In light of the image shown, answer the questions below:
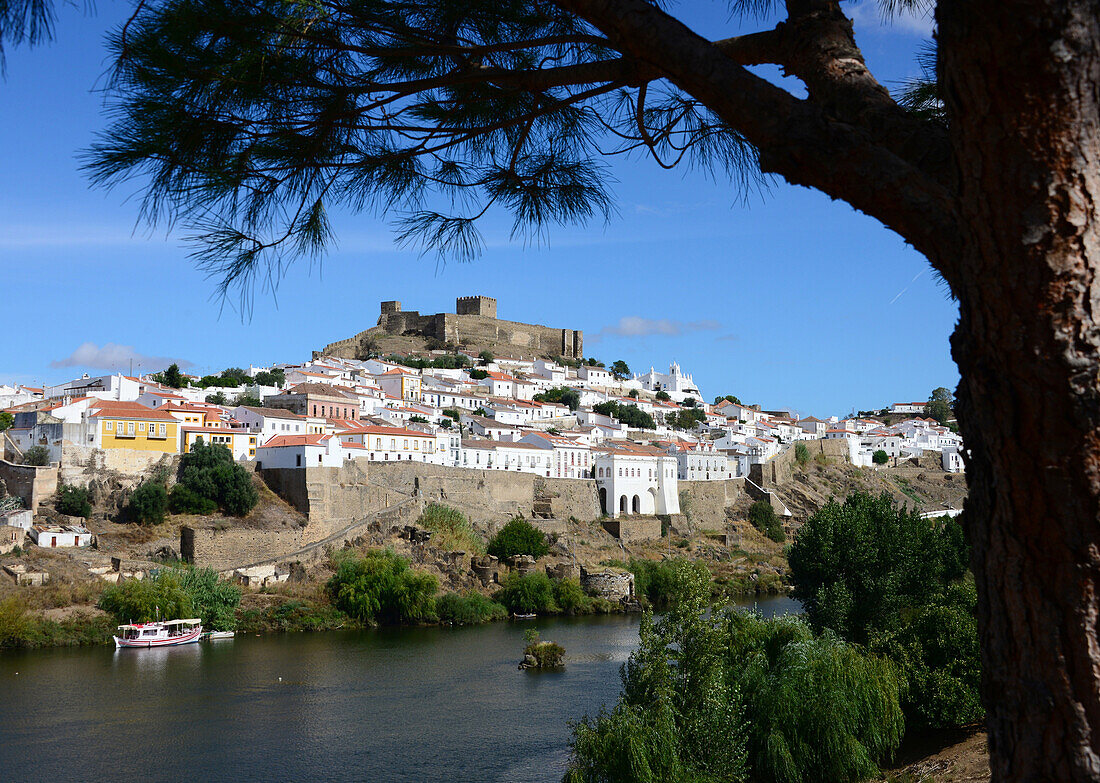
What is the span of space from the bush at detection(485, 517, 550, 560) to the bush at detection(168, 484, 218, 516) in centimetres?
887

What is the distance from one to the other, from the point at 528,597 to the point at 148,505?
10.8m

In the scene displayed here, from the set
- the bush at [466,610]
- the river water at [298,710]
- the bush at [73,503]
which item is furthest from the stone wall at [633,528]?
the bush at [73,503]

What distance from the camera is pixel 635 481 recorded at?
40.3m

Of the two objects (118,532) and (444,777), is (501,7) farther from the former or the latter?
(118,532)

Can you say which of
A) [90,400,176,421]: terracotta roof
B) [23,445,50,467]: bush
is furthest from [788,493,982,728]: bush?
[23,445,50,467]: bush

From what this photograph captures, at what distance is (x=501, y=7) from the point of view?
3691mm

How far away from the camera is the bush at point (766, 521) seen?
140ft

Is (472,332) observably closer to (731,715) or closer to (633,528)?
(633,528)

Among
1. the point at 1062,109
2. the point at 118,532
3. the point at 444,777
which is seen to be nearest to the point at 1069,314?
the point at 1062,109

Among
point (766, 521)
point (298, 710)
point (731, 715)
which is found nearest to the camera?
point (731, 715)

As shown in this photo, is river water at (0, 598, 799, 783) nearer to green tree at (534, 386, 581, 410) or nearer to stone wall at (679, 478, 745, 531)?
stone wall at (679, 478, 745, 531)

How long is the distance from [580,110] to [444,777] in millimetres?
10387

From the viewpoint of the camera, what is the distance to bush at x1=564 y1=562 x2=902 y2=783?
1058 centimetres

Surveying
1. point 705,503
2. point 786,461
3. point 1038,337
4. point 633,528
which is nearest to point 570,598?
point 633,528
